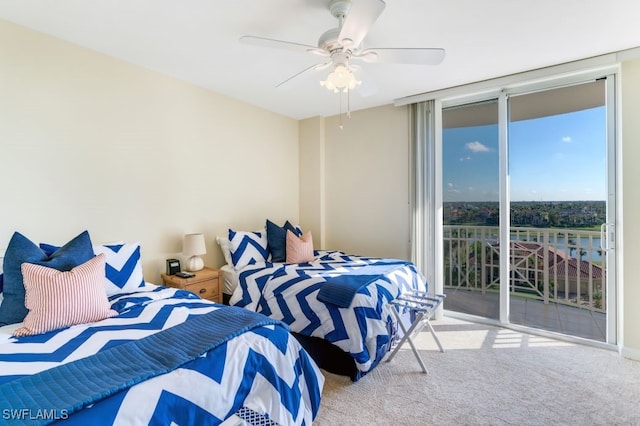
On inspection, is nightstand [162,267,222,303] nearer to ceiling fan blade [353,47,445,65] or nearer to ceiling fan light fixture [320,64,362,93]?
ceiling fan light fixture [320,64,362,93]

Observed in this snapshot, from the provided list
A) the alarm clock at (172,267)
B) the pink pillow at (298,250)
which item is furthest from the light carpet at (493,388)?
the alarm clock at (172,267)

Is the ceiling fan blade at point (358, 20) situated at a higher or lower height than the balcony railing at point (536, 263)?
higher

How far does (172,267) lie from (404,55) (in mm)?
2651

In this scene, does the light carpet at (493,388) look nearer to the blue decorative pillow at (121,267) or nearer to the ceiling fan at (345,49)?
the blue decorative pillow at (121,267)

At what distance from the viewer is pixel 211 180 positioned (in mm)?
3416

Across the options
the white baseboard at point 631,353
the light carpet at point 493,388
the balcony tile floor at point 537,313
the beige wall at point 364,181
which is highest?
the beige wall at point 364,181

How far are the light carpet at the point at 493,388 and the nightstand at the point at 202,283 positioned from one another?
4.57ft

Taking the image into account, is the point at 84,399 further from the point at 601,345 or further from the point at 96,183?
the point at 601,345

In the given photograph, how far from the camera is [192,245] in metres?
2.94

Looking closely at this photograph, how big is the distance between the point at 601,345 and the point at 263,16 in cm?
392

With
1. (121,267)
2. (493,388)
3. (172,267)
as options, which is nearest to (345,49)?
(121,267)

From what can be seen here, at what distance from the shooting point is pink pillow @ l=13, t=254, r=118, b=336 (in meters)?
1.57

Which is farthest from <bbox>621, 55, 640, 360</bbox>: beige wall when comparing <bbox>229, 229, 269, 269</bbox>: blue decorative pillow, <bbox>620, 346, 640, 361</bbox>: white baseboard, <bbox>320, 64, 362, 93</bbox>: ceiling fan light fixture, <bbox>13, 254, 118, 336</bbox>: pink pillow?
<bbox>13, 254, 118, 336</bbox>: pink pillow

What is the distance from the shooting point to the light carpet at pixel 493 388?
6.29 feet
